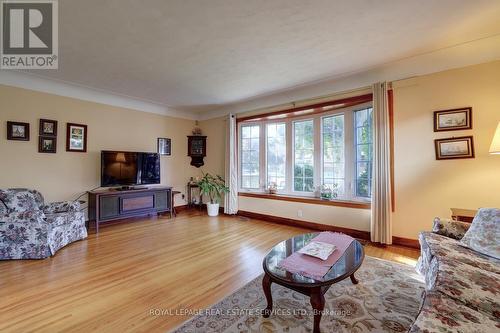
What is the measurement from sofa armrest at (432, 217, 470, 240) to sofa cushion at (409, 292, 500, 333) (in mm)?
1266

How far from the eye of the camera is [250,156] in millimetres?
5250

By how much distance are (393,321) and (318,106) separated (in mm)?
3215

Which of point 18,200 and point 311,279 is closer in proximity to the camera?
point 311,279

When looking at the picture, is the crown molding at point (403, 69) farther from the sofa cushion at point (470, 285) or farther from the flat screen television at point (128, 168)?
the flat screen television at point (128, 168)

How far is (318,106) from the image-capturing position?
3943mm

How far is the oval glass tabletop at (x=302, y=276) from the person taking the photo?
148 centimetres

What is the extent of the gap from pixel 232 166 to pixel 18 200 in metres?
3.56

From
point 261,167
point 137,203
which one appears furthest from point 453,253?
point 137,203

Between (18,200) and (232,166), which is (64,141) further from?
(232,166)

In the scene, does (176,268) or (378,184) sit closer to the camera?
(176,268)

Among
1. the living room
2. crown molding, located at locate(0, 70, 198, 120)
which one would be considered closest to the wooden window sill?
the living room

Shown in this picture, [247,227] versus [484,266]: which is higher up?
[484,266]

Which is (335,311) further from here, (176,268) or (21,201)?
(21,201)

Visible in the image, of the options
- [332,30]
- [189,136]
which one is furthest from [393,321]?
[189,136]
